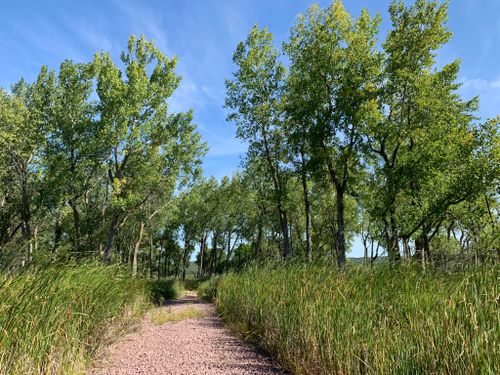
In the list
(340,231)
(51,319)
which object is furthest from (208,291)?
(51,319)

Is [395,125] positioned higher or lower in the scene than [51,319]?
higher

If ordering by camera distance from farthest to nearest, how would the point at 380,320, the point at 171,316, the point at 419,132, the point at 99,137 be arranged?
the point at 99,137, the point at 419,132, the point at 171,316, the point at 380,320

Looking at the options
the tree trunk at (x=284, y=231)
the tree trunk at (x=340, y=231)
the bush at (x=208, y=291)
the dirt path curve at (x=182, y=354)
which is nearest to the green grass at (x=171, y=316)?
the dirt path curve at (x=182, y=354)

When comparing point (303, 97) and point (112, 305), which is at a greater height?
point (303, 97)

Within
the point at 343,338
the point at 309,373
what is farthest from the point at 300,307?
the point at 343,338

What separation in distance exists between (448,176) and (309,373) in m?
13.0

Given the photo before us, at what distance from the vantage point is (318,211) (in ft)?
106

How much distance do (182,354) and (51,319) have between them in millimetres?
3203

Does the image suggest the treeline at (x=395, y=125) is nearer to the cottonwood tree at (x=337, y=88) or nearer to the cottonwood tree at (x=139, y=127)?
the cottonwood tree at (x=337, y=88)

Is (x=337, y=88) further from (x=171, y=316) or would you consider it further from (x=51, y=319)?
(x=51, y=319)

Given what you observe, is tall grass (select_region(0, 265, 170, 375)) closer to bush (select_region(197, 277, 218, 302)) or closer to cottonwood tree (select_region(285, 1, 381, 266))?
cottonwood tree (select_region(285, 1, 381, 266))

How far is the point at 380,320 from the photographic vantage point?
13.6ft

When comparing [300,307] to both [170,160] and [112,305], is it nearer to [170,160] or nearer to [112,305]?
[112,305]

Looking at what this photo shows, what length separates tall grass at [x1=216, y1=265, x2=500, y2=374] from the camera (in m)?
2.88
